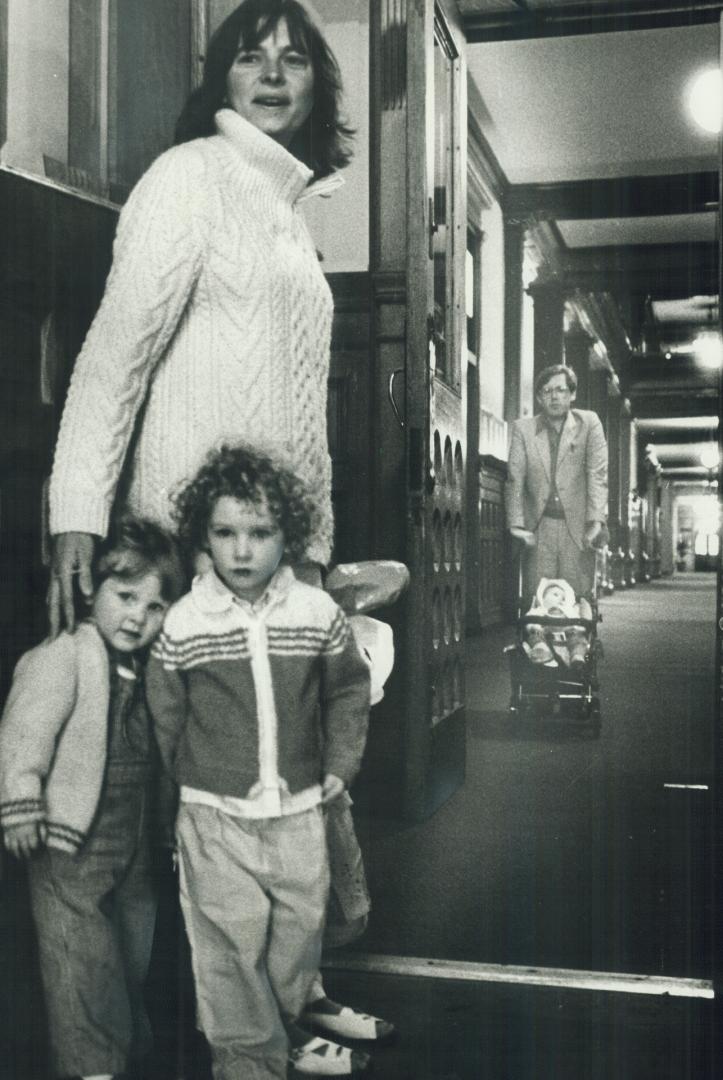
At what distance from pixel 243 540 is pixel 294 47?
0.75 m

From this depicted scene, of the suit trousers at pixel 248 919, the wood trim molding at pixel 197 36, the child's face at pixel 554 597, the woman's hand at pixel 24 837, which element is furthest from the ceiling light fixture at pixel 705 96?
the woman's hand at pixel 24 837

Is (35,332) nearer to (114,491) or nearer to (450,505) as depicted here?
(114,491)

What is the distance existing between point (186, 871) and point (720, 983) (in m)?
0.98

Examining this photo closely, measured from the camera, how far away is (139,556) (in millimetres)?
1618

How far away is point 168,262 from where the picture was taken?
5.51ft

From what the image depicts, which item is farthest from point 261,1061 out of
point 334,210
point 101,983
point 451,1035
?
point 334,210

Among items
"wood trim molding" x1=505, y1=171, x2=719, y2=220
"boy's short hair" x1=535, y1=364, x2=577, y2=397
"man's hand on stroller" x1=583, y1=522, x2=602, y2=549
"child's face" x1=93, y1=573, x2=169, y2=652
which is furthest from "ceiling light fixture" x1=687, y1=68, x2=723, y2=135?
"child's face" x1=93, y1=573, x2=169, y2=652

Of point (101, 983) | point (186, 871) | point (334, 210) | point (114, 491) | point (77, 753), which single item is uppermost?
point (334, 210)

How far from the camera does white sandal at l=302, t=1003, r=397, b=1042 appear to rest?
1816 mm

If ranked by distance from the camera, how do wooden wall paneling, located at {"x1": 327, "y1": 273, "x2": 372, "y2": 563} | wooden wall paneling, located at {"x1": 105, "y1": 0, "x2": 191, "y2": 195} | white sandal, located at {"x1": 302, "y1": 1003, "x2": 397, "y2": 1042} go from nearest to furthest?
white sandal, located at {"x1": 302, "y1": 1003, "x2": 397, "y2": 1042} → wooden wall paneling, located at {"x1": 105, "y1": 0, "x2": 191, "y2": 195} → wooden wall paneling, located at {"x1": 327, "y1": 273, "x2": 372, "y2": 563}

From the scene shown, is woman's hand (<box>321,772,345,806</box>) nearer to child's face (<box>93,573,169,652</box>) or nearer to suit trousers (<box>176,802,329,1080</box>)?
suit trousers (<box>176,802,329,1080</box>)

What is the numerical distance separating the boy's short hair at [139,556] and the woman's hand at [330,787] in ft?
1.04

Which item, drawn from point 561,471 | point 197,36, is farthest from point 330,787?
point 561,471

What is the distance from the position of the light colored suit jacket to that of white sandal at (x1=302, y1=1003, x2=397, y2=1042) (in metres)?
3.65
